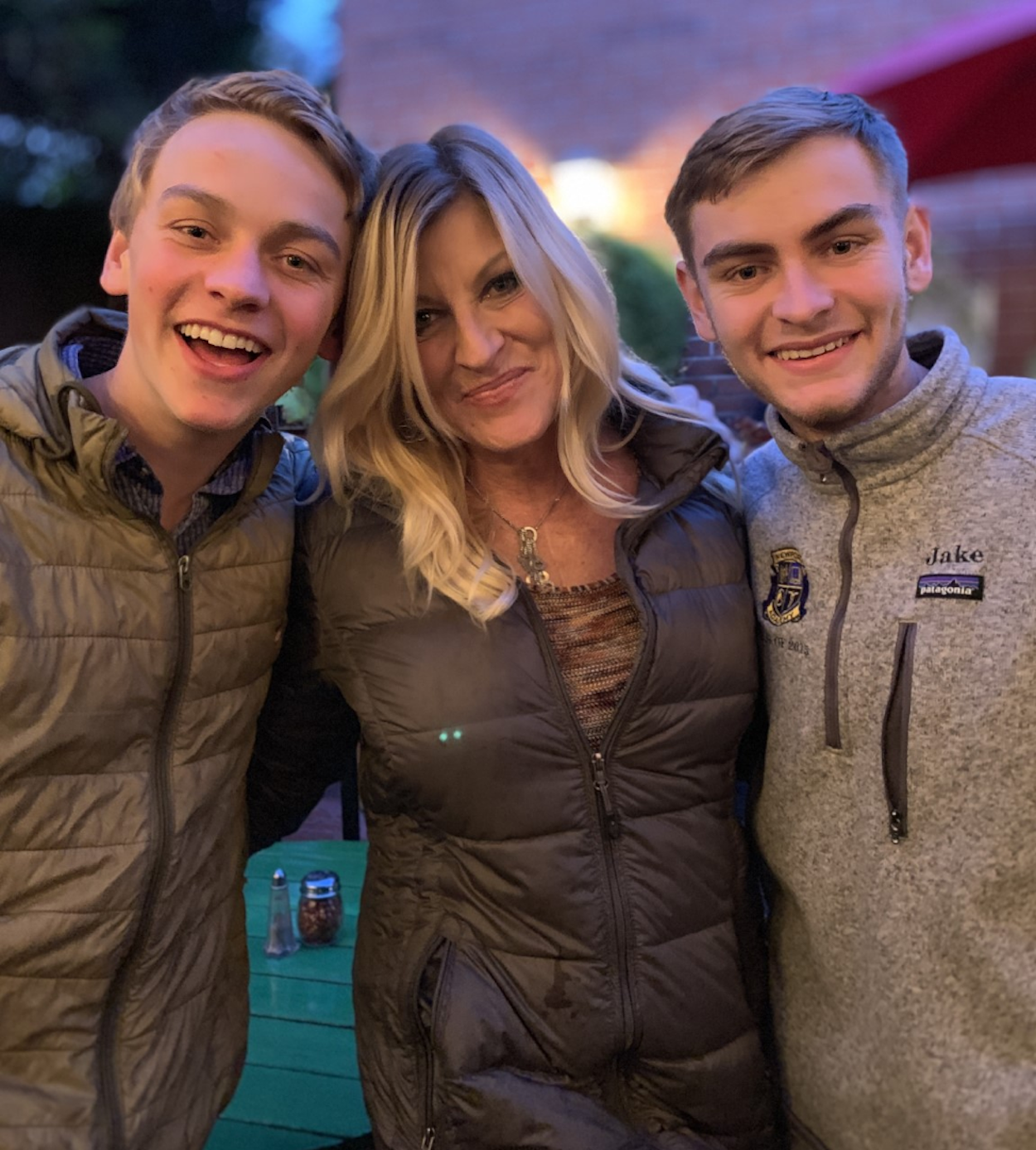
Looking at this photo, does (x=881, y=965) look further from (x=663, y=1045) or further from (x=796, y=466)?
(x=796, y=466)

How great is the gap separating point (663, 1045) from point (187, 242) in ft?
4.37

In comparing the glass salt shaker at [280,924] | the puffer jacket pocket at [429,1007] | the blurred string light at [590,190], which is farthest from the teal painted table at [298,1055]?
the blurred string light at [590,190]

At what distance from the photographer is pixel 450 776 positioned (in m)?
1.46

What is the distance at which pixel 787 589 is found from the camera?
1.55 m

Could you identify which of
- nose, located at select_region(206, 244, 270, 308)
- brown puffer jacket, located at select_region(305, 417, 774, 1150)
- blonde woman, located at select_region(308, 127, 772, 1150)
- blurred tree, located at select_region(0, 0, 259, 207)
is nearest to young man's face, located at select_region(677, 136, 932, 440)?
blonde woman, located at select_region(308, 127, 772, 1150)

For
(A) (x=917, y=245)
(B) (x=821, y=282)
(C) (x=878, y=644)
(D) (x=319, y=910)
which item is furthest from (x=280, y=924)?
(A) (x=917, y=245)

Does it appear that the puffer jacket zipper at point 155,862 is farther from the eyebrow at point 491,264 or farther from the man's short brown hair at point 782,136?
the man's short brown hair at point 782,136

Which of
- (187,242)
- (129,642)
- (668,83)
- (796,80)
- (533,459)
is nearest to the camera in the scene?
(129,642)

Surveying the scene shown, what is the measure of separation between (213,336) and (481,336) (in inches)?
18.7

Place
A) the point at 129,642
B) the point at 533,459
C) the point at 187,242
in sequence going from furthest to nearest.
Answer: the point at 533,459 < the point at 187,242 < the point at 129,642

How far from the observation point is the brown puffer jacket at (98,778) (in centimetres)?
126

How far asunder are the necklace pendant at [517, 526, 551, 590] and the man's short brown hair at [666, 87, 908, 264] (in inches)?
24.1

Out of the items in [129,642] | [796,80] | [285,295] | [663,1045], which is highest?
[796,80]

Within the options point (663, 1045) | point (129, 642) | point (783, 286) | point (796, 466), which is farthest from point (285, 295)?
point (663, 1045)
